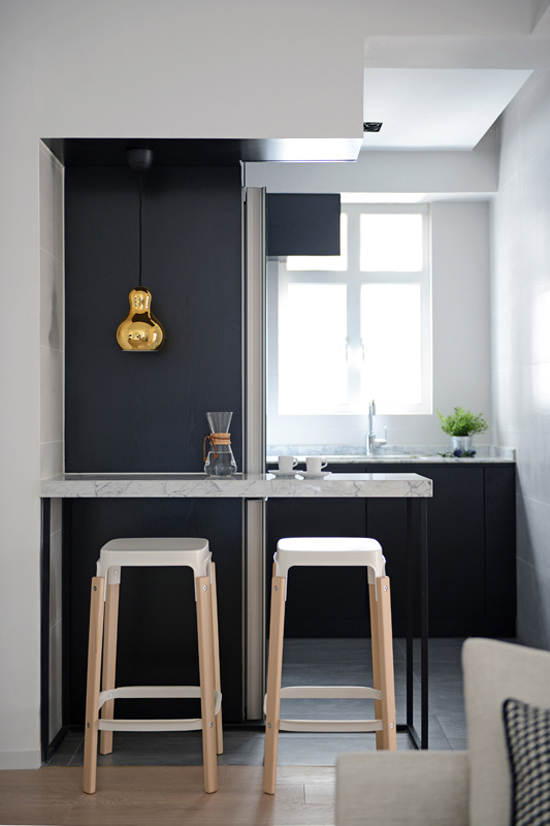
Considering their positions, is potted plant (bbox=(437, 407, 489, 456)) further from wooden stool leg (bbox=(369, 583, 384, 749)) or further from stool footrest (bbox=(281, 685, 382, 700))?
→ stool footrest (bbox=(281, 685, 382, 700))

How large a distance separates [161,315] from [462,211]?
2.53m

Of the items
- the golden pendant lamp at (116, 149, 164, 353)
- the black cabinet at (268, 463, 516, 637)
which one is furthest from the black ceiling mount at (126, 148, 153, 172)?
the black cabinet at (268, 463, 516, 637)

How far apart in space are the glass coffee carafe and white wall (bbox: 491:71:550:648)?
166cm

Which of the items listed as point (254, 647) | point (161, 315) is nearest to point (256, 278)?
point (161, 315)

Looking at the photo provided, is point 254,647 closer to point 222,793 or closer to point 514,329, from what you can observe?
point 222,793

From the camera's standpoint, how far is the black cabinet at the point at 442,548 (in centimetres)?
389

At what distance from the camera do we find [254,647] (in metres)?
2.80

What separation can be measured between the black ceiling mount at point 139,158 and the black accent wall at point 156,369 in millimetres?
170

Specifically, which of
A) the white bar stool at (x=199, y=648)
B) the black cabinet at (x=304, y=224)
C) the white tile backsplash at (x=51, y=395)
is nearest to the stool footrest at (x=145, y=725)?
the white bar stool at (x=199, y=648)

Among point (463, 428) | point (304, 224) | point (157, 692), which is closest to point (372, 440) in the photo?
point (463, 428)

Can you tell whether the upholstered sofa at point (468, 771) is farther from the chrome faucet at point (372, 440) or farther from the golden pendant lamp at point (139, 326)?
the chrome faucet at point (372, 440)

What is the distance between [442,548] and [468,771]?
2.68 m

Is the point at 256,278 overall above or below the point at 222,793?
above

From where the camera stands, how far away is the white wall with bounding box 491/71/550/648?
3480 mm
